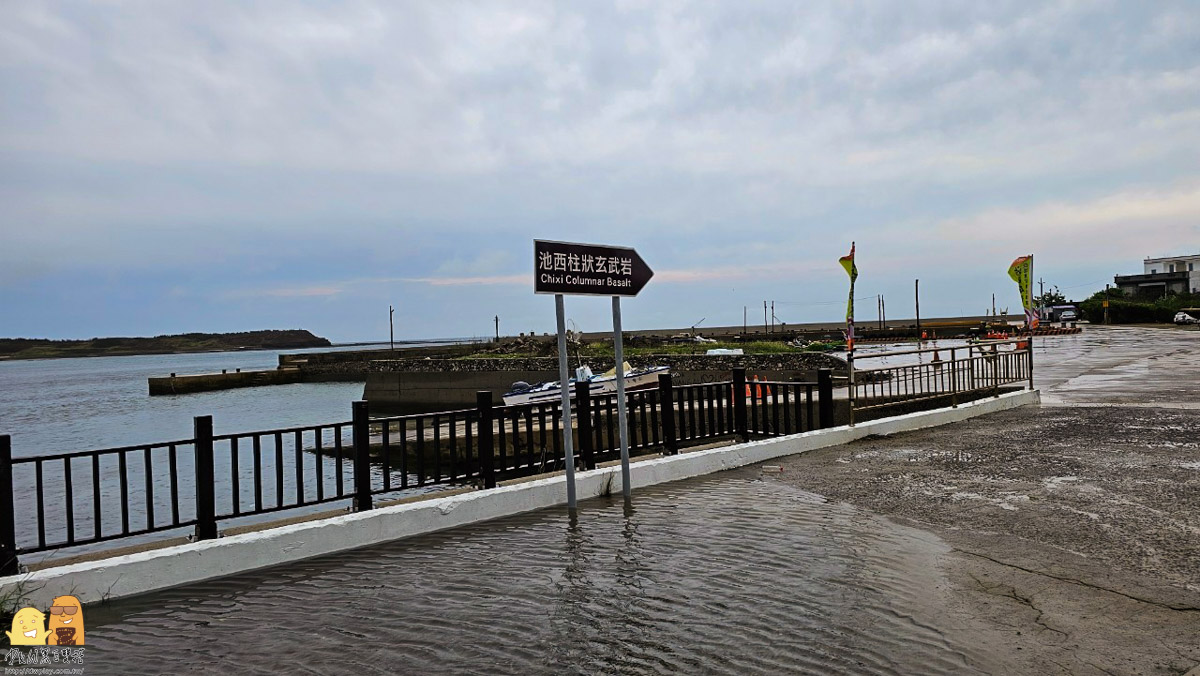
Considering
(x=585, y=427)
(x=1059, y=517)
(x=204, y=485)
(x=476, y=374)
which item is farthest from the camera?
(x=476, y=374)

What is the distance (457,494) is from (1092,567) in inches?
216

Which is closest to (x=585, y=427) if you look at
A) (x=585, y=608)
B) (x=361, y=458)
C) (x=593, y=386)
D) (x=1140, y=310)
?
(x=361, y=458)

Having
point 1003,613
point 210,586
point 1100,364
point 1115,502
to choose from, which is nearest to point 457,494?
point 210,586

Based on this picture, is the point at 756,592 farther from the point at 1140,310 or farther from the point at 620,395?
the point at 1140,310

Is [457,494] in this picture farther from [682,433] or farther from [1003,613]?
[1003,613]

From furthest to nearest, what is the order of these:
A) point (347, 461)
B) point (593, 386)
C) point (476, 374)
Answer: point (476, 374)
point (593, 386)
point (347, 461)

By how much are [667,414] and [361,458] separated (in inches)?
165

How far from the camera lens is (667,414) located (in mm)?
9945

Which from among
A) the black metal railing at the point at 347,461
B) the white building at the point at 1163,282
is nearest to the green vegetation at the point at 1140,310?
the white building at the point at 1163,282

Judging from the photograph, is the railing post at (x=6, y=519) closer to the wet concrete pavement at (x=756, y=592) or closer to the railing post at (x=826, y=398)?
the wet concrete pavement at (x=756, y=592)

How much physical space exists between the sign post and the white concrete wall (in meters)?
0.54

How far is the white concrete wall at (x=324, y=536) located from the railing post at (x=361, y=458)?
411 millimetres

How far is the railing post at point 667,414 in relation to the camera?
983 centimetres

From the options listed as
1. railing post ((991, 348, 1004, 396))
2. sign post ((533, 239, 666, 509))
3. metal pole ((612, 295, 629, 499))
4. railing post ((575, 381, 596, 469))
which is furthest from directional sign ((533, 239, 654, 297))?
railing post ((991, 348, 1004, 396))
